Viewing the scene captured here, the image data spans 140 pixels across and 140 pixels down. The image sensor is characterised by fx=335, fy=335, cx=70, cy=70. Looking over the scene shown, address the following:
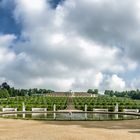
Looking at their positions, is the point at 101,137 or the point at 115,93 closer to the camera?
the point at 101,137

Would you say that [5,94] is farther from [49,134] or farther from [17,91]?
[49,134]

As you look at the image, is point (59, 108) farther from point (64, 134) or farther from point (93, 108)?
point (64, 134)

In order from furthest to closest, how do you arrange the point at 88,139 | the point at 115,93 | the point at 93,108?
the point at 115,93
the point at 93,108
the point at 88,139

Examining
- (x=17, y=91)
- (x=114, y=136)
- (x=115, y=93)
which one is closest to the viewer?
(x=114, y=136)

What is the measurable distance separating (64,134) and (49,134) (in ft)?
2.29

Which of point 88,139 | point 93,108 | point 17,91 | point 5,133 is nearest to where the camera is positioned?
point 88,139

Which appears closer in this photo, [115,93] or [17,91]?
[17,91]

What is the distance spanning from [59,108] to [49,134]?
92.3ft

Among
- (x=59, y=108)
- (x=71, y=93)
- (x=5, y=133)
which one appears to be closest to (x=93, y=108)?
(x=59, y=108)

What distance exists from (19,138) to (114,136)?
4278 millimetres

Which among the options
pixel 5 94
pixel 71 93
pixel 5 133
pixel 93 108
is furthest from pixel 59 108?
pixel 71 93

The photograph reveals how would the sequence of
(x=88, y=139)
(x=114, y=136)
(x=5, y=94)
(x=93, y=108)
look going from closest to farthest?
(x=88, y=139) → (x=114, y=136) → (x=93, y=108) → (x=5, y=94)

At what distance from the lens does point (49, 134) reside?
15.6 meters

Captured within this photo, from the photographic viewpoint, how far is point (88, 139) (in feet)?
46.7
